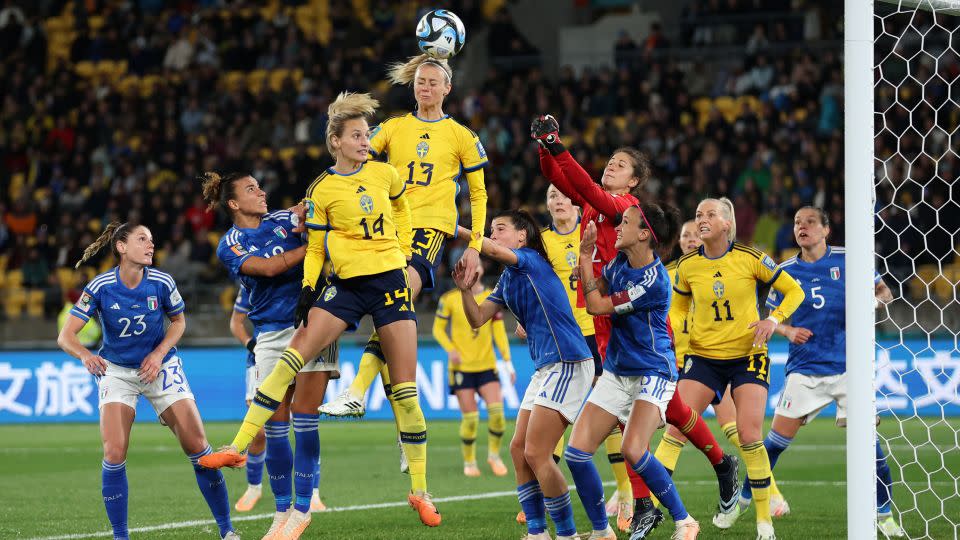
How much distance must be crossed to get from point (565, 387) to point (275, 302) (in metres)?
2.42

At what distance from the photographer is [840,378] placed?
29.1 ft

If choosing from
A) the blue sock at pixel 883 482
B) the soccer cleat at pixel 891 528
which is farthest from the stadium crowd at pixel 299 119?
the soccer cleat at pixel 891 528

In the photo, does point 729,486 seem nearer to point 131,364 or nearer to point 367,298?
point 367,298

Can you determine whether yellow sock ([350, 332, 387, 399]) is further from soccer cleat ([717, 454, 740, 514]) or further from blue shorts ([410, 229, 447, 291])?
soccer cleat ([717, 454, 740, 514])

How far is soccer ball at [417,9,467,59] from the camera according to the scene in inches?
320

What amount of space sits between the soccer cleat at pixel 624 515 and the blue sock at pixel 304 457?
2218 mm

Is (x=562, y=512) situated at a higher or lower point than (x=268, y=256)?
lower

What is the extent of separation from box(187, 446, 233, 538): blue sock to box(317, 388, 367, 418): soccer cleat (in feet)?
2.62

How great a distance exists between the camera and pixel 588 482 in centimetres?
727

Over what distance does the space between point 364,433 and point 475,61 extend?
1025cm

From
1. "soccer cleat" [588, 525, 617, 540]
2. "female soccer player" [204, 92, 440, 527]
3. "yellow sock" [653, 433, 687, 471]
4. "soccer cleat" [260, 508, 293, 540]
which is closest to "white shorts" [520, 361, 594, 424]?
"soccer cleat" [588, 525, 617, 540]

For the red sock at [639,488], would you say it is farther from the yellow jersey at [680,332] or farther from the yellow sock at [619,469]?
the yellow jersey at [680,332]

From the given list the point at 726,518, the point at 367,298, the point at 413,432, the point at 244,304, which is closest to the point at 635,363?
the point at 413,432

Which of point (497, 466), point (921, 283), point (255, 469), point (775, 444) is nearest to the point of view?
point (775, 444)
